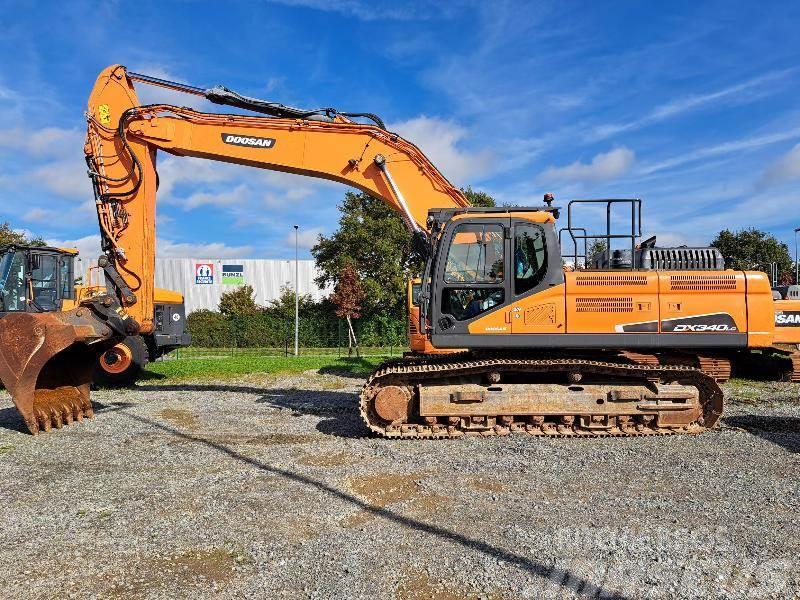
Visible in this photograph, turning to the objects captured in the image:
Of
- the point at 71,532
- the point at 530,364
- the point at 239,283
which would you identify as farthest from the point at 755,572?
the point at 239,283

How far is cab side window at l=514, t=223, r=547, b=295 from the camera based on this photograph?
7.81 metres

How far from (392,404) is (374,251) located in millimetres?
27386

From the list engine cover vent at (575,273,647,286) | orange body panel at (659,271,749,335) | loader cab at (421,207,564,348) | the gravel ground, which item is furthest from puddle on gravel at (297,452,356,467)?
orange body panel at (659,271,749,335)

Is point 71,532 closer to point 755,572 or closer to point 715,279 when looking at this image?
point 755,572

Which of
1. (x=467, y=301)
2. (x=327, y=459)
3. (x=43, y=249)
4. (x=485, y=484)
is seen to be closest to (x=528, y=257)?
(x=467, y=301)

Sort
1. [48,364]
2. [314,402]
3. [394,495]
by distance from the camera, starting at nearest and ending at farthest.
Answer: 1. [394,495]
2. [48,364]
3. [314,402]

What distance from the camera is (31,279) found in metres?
13.7

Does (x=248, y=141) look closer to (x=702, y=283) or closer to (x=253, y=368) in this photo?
(x=702, y=283)

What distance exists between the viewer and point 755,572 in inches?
157

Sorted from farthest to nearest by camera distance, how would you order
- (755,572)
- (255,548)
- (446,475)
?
1. (446,475)
2. (255,548)
3. (755,572)

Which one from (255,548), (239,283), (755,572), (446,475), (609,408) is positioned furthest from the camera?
(239,283)

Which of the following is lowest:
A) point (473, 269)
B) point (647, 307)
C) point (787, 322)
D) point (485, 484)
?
point (485, 484)

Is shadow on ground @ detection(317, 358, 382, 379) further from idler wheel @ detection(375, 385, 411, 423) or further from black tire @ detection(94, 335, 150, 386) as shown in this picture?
idler wheel @ detection(375, 385, 411, 423)

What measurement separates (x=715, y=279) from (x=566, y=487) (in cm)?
381
